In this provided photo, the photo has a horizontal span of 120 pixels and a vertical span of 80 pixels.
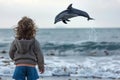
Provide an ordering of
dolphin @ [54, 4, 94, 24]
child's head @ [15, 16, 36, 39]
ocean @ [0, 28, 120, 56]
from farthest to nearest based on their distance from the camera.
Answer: ocean @ [0, 28, 120, 56], dolphin @ [54, 4, 94, 24], child's head @ [15, 16, 36, 39]

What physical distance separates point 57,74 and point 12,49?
28.8ft

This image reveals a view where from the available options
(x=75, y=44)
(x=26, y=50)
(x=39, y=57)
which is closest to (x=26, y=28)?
(x=26, y=50)

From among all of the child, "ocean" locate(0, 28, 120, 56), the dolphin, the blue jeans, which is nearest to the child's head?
the child

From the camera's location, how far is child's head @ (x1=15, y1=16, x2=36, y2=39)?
24.8 feet

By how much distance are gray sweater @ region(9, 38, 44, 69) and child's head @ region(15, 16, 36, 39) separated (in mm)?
116

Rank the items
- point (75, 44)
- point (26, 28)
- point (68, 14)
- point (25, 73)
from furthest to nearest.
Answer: point (75, 44) < point (68, 14) < point (25, 73) < point (26, 28)

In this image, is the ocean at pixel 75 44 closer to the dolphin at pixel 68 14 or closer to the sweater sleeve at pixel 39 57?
the dolphin at pixel 68 14

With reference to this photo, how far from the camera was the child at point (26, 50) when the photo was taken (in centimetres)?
758

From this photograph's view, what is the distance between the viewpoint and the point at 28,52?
762cm

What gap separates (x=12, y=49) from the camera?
767 cm

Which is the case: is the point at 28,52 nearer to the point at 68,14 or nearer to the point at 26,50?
the point at 26,50

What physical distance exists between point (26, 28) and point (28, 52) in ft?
1.32

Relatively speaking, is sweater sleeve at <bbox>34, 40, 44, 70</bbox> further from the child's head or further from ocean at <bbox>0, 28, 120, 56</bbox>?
ocean at <bbox>0, 28, 120, 56</bbox>

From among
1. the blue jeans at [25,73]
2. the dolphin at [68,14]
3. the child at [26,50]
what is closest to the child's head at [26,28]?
the child at [26,50]
